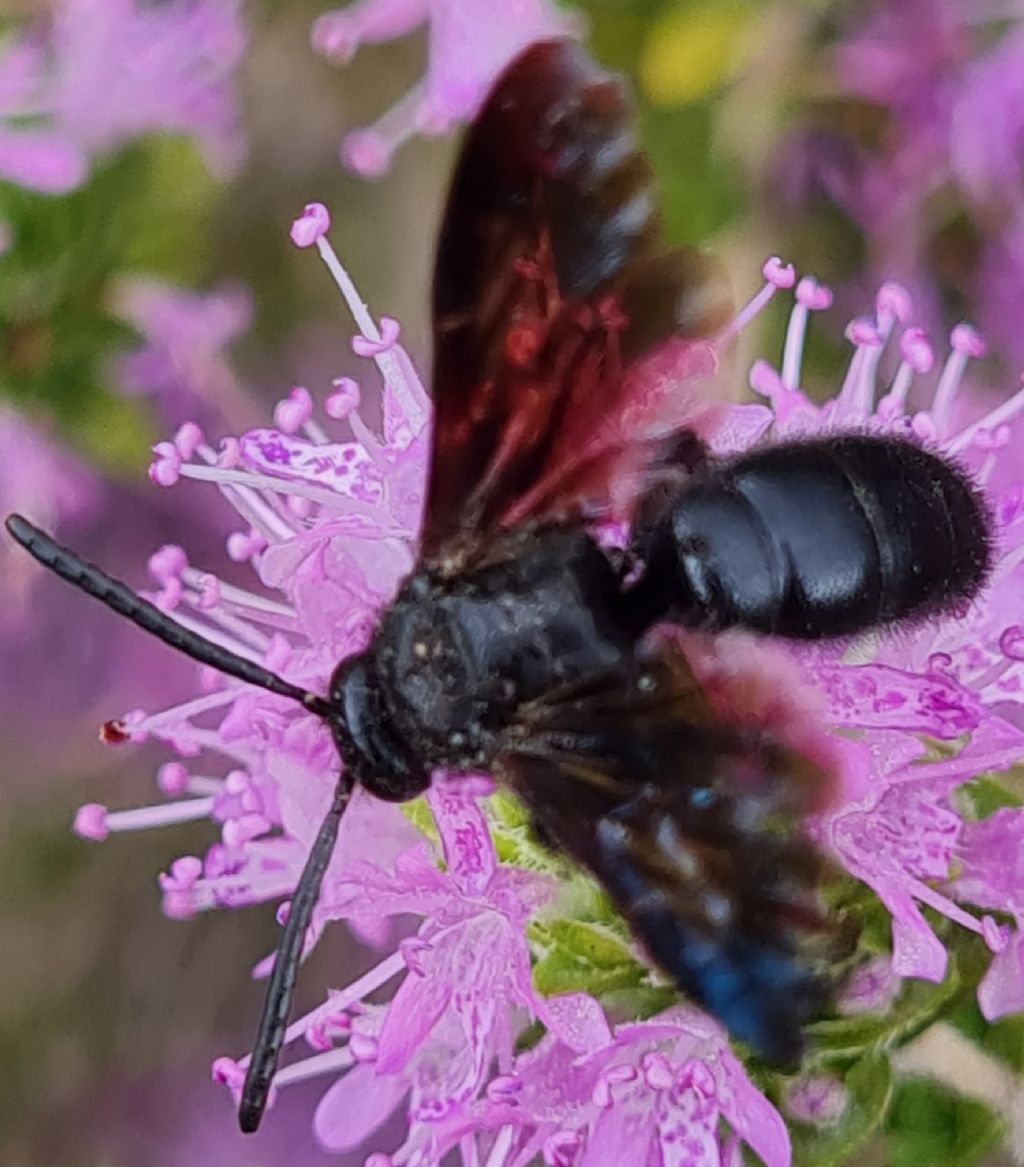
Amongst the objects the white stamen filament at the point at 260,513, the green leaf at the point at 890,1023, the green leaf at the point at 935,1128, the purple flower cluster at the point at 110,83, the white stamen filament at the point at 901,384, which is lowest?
the green leaf at the point at 935,1128

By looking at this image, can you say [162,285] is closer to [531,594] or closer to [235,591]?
[235,591]

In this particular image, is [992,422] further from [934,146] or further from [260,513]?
[934,146]

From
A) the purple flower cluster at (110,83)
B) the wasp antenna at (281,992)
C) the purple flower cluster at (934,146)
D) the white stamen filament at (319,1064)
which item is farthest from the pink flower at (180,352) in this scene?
the wasp antenna at (281,992)

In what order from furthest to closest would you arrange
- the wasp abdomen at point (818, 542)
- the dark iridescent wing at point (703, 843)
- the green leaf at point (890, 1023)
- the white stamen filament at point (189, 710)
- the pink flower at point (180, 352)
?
the pink flower at point (180, 352) < the white stamen filament at point (189, 710) < the green leaf at point (890, 1023) < the wasp abdomen at point (818, 542) < the dark iridescent wing at point (703, 843)

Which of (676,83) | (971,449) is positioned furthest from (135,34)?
(971,449)

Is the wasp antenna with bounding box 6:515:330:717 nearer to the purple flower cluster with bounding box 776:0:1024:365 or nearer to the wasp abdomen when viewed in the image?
the wasp abdomen

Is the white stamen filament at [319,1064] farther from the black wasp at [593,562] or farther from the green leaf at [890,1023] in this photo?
the green leaf at [890,1023]
